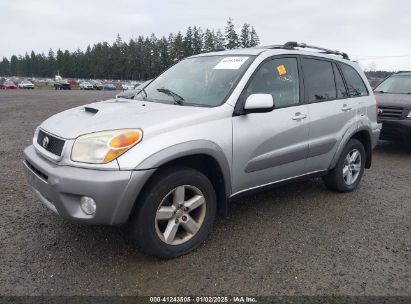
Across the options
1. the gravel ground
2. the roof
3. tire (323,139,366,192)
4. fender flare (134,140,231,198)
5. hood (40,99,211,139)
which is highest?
the roof

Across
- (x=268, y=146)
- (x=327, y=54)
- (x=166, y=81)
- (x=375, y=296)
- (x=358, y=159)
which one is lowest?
(x=375, y=296)

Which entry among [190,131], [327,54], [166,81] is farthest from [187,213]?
[327,54]

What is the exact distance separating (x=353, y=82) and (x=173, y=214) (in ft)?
11.1

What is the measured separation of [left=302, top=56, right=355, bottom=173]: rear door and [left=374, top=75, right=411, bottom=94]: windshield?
4.48 metres

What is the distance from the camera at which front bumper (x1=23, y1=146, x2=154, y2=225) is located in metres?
2.72

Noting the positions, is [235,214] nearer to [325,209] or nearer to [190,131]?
[325,209]

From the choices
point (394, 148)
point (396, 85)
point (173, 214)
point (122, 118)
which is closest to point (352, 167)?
point (173, 214)

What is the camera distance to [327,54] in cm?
486

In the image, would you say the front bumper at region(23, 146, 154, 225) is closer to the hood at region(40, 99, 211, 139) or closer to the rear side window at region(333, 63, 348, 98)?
the hood at region(40, 99, 211, 139)

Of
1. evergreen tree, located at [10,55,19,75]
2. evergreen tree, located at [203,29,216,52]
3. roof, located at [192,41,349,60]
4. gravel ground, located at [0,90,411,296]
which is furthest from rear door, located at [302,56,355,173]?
evergreen tree, located at [10,55,19,75]

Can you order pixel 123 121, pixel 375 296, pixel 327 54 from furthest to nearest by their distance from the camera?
pixel 327 54 < pixel 123 121 < pixel 375 296

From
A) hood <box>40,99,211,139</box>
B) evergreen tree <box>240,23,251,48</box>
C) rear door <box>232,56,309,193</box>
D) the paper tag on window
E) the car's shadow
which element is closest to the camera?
hood <box>40,99,211,139</box>

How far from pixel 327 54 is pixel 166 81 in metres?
2.17

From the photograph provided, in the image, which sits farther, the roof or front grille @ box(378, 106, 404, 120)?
front grille @ box(378, 106, 404, 120)
